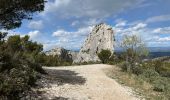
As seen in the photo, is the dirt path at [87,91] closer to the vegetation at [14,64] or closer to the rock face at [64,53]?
the vegetation at [14,64]

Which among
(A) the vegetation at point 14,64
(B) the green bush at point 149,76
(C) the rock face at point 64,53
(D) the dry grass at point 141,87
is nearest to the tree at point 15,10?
(A) the vegetation at point 14,64

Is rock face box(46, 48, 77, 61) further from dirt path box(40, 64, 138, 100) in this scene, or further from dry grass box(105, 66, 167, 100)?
dirt path box(40, 64, 138, 100)

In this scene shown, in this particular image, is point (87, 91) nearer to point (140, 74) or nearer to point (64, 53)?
point (140, 74)

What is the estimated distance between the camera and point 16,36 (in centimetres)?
3100

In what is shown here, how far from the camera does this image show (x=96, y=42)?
169 feet

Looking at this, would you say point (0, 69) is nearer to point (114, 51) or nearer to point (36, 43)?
point (36, 43)

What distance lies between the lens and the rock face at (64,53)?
46856 millimetres

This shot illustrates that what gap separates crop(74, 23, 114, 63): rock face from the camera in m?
47.8

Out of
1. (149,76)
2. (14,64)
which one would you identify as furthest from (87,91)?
(149,76)

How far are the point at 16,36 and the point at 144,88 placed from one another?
53.6ft

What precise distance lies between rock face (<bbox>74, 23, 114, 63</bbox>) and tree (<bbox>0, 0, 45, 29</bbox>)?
2899 cm

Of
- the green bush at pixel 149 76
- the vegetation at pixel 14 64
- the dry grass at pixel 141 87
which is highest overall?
the vegetation at pixel 14 64

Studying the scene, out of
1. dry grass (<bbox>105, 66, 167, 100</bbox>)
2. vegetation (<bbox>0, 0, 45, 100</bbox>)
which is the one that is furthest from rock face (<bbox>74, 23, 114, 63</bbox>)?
vegetation (<bbox>0, 0, 45, 100</bbox>)

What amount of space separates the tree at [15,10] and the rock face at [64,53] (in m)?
28.6
